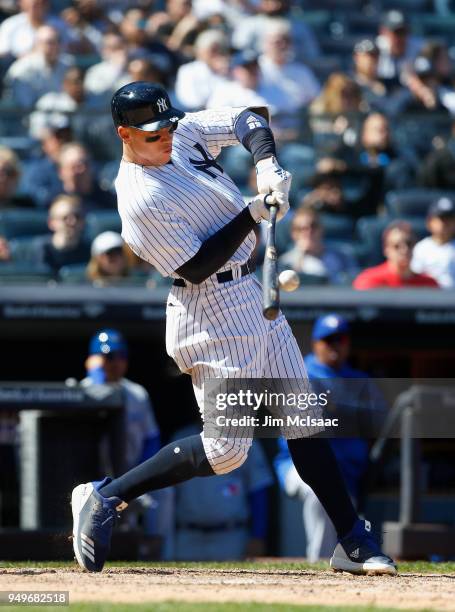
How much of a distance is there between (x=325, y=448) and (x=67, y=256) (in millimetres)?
3714

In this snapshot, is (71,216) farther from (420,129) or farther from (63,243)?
(420,129)

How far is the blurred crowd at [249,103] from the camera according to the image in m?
7.71

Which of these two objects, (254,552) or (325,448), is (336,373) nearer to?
(254,552)

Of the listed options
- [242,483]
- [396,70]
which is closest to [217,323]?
[242,483]

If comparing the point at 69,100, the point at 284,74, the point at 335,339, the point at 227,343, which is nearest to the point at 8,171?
the point at 69,100

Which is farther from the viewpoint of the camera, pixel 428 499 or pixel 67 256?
pixel 67 256

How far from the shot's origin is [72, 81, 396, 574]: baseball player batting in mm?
4066

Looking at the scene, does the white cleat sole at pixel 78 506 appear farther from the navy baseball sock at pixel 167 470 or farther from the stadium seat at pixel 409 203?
the stadium seat at pixel 409 203

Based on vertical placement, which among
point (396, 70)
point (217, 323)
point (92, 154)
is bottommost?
point (217, 323)

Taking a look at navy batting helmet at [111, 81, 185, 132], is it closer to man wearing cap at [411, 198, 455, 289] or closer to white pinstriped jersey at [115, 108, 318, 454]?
white pinstriped jersey at [115, 108, 318, 454]

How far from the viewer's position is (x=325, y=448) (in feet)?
13.9

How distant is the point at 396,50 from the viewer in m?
11.1

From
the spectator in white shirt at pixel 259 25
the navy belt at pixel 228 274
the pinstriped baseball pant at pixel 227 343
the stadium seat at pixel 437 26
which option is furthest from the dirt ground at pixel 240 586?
the stadium seat at pixel 437 26

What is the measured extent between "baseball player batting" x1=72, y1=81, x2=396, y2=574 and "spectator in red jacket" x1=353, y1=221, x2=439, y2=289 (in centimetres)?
334
